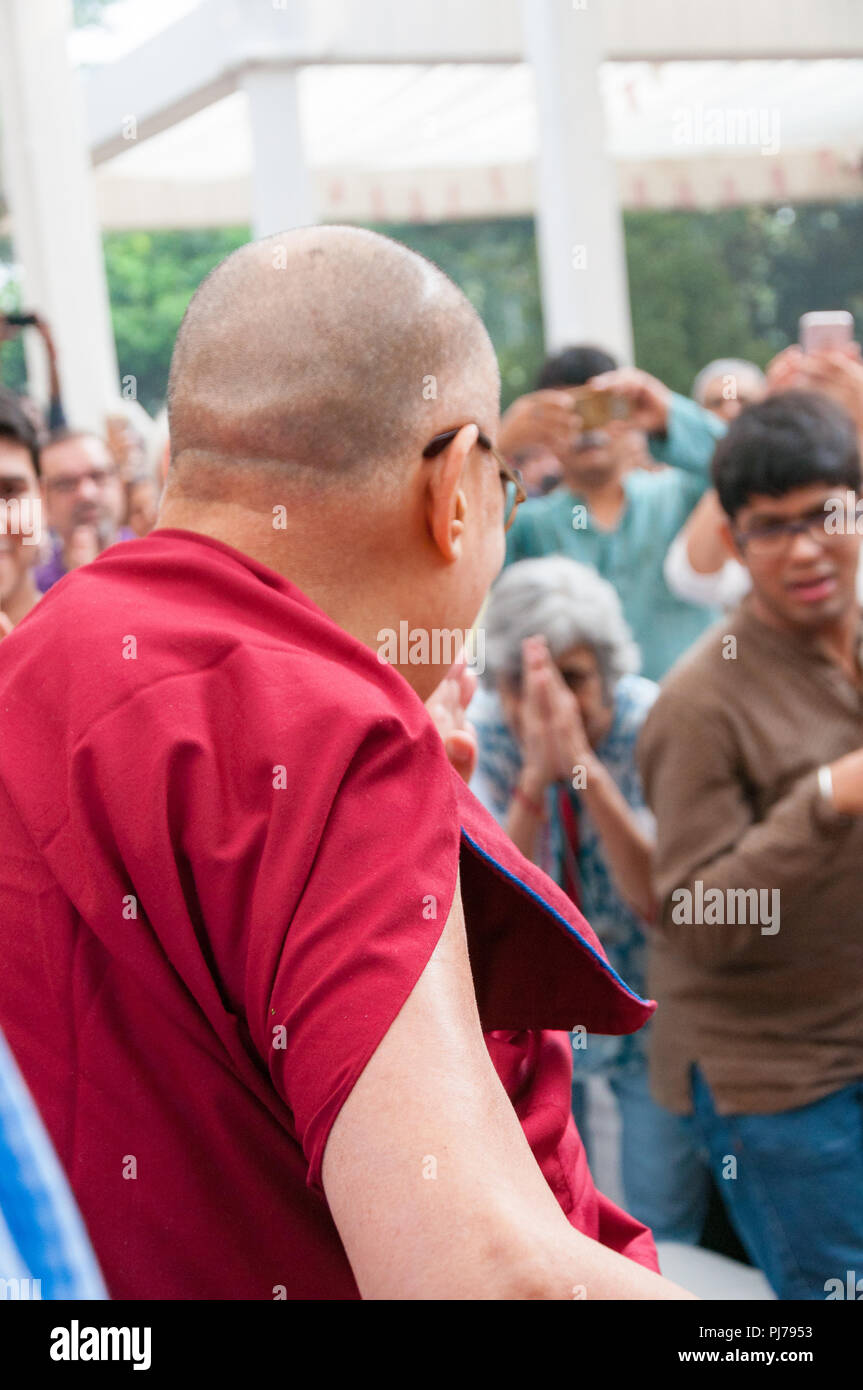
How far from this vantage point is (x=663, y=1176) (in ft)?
8.90

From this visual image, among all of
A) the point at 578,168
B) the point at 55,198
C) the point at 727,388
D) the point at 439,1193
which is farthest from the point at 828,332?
the point at 55,198

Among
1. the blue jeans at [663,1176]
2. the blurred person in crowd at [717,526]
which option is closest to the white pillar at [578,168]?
the blurred person in crowd at [717,526]

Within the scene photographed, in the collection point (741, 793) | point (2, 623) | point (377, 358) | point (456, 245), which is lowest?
point (741, 793)

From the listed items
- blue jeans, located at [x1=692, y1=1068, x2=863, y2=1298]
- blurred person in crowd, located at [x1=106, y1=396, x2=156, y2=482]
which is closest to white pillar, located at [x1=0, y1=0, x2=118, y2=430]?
blurred person in crowd, located at [x1=106, y1=396, x2=156, y2=482]

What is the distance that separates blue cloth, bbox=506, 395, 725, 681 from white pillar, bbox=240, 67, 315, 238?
2473 mm

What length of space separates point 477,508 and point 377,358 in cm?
14

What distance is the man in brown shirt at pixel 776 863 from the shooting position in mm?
2258

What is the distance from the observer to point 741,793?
2396 mm

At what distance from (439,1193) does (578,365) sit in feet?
11.1

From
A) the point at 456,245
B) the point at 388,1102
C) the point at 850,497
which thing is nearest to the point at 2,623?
the point at 388,1102

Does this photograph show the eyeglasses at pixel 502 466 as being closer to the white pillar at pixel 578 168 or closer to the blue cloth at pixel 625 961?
the blue cloth at pixel 625 961

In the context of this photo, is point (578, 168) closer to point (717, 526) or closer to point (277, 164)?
point (277, 164)

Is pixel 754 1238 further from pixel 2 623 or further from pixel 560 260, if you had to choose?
pixel 560 260

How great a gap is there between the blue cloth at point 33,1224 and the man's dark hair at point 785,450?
205 centimetres
